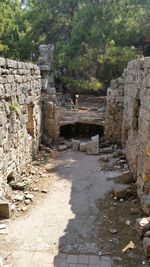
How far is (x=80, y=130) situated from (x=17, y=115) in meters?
6.15

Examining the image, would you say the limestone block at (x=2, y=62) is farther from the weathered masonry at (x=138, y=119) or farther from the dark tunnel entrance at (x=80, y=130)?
the dark tunnel entrance at (x=80, y=130)

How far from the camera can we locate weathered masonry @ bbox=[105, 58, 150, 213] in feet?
20.6

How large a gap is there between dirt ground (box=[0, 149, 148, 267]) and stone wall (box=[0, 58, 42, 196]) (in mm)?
889

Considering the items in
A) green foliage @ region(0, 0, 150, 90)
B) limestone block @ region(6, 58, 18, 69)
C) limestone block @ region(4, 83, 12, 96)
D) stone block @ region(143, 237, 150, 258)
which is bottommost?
stone block @ region(143, 237, 150, 258)

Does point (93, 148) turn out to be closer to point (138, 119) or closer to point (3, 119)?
point (138, 119)

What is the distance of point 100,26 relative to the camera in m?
15.1

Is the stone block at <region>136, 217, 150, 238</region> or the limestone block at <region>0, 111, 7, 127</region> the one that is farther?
the limestone block at <region>0, 111, 7, 127</region>

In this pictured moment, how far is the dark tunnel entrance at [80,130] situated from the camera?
13.6 metres

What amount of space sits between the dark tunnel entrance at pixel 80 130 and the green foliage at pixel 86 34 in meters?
2.40

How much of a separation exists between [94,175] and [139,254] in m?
3.86

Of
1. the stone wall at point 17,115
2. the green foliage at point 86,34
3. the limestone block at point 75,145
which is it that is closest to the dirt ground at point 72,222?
the stone wall at point 17,115

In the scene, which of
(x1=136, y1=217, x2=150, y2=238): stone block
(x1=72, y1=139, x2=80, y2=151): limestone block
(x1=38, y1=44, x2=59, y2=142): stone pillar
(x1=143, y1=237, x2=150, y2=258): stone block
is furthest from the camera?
(x1=38, y1=44, x2=59, y2=142): stone pillar

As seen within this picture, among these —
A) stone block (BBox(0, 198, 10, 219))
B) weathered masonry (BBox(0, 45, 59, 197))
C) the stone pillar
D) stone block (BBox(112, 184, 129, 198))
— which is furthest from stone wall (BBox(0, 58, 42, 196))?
stone block (BBox(112, 184, 129, 198))

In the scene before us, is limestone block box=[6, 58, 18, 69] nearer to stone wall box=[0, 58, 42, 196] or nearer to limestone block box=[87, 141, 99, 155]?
stone wall box=[0, 58, 42, 196]
